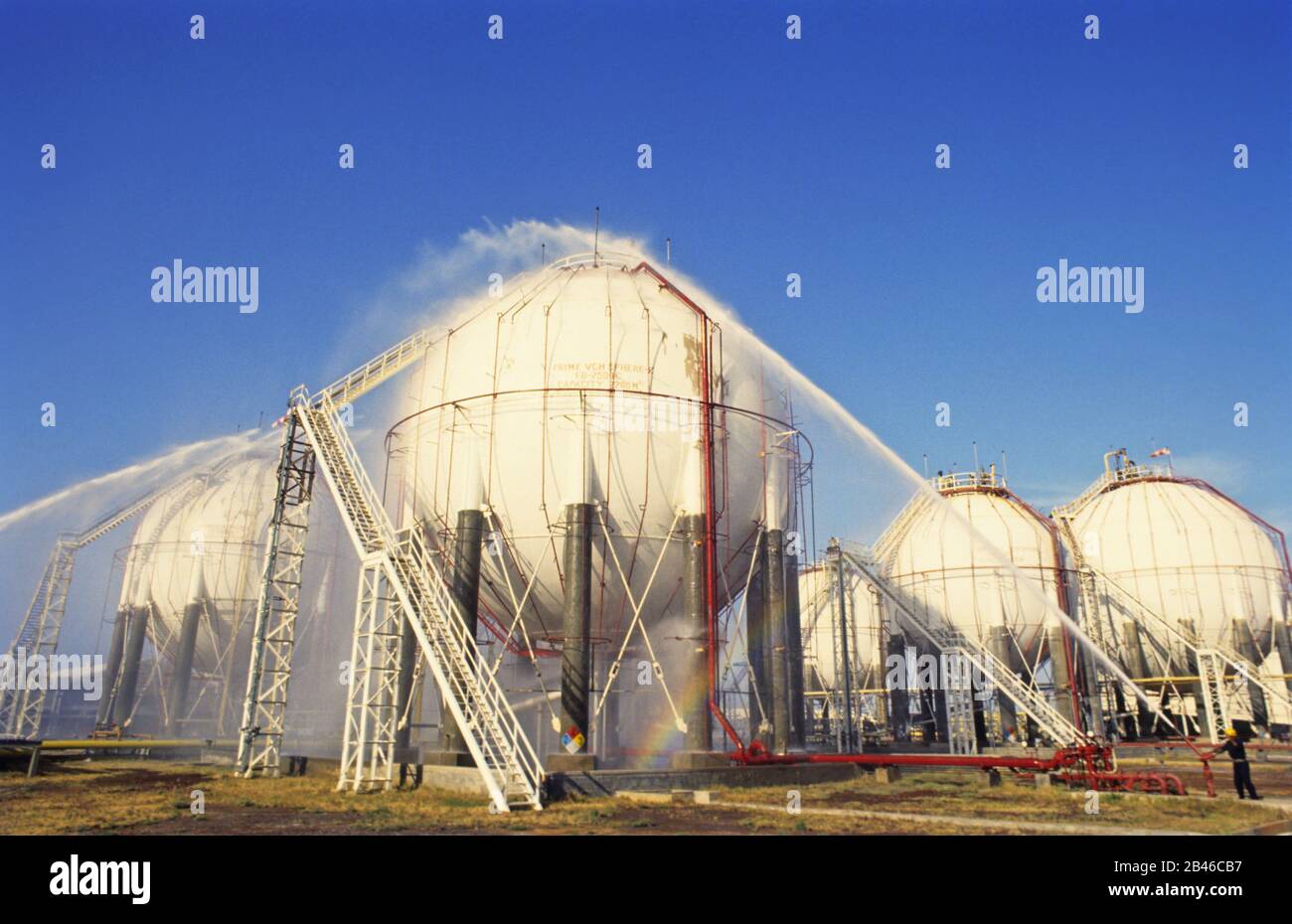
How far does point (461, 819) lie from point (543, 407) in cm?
1240

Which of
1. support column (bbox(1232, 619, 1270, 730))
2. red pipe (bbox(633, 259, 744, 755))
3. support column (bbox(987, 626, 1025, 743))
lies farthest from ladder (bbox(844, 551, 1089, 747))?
support column (bbox(1232, 619, 1270, 730))

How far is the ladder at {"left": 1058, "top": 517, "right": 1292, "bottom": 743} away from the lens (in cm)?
4156

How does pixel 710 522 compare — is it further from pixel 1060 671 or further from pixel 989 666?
pixel 1060 671

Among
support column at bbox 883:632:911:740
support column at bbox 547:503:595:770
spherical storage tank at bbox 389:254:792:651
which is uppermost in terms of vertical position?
spherical storage tank at bbox 389:254:792:651

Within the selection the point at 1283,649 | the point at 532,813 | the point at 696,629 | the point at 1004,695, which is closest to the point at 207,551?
the point at 696,629

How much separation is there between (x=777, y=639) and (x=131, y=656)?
37024 mm

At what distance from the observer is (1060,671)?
40344 millimetres

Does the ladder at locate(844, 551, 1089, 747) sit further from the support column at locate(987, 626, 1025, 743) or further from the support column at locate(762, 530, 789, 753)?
the support column at locate(762, 530, 789, 753)

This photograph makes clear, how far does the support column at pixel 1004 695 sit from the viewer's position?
39.3 m

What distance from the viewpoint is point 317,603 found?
52.0 metres

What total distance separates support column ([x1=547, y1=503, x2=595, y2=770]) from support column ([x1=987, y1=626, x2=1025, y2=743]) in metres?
23.2

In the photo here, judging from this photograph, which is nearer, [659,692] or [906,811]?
[906,811]
